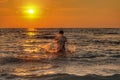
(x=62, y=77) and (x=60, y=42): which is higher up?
(x=60, y=42)

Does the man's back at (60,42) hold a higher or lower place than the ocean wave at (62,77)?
higher

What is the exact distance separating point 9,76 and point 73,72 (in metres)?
2.72

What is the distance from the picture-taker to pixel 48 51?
2328 cm

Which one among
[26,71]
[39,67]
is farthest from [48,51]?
[26,71]

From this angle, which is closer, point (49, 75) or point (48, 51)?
point (49, 75)

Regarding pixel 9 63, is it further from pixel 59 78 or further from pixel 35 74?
pixel 59 78

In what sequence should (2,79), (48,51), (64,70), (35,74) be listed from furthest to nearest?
(48,51)
(64,70)
(35,74)
(2,79)

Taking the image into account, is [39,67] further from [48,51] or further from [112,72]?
[48,51]

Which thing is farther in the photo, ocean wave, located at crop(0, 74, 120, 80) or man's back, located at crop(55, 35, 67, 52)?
man's back, located at crop(55, 35, 67, 52)

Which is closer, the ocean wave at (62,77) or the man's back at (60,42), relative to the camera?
the ocean wave at (62,77)

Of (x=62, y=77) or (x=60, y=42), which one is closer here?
(x=62, y=77)

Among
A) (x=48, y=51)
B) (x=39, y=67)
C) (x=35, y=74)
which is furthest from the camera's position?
(x=48, y=51)

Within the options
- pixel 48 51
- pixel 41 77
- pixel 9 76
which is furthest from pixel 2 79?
pixel 48 51

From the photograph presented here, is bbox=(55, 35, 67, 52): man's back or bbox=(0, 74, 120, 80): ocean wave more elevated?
bbox=(55, 35, 67, 52): man's back
